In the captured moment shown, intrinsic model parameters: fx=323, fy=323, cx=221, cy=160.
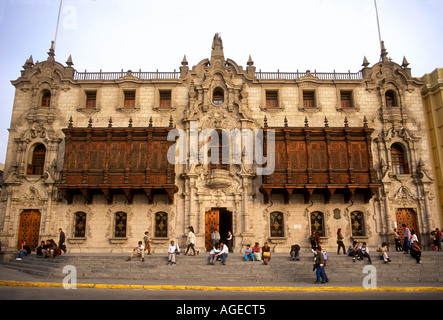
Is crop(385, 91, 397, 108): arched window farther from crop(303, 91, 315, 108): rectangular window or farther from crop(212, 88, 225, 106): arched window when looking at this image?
crop(212, 88, 225, 106): arched window

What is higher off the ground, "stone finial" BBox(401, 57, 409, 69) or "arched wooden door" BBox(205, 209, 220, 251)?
"stone finial" BBox(401, 57, 409, 69)

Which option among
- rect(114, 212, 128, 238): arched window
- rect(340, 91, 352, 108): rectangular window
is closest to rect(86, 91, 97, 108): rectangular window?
rect(114, 212, 128, 238): arched window

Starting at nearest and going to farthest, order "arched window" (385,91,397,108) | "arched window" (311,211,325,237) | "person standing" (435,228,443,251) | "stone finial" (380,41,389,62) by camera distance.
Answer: "person standing" (435,228,443,251)
"arched window" (311,211,325,237)
"arched window" (385,91,397,108)
"stone finial" (380,41,389,62)

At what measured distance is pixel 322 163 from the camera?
24.4 meters

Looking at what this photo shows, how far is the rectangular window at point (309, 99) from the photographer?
27406mm

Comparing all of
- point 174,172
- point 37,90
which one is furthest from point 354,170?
point 37,90

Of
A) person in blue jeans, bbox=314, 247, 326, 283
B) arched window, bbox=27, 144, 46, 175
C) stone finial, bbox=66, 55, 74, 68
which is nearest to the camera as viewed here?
person in blue jeans, bbox=314, 247, 326, 283

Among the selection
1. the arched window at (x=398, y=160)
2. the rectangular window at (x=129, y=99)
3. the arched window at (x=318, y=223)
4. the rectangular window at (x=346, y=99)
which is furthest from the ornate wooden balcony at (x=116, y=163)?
the arched window at (x=398, y=160)

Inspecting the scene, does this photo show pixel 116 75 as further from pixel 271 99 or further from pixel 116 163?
pixel 271 99

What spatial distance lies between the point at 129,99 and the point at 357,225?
2110cm

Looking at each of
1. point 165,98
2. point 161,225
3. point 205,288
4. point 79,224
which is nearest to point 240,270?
point 205,288

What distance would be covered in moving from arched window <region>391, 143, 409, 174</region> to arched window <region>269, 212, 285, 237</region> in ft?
33.2

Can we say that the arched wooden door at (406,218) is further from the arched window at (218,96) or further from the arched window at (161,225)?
the arched window at (161,225)

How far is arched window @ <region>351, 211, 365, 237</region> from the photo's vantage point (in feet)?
80.5
